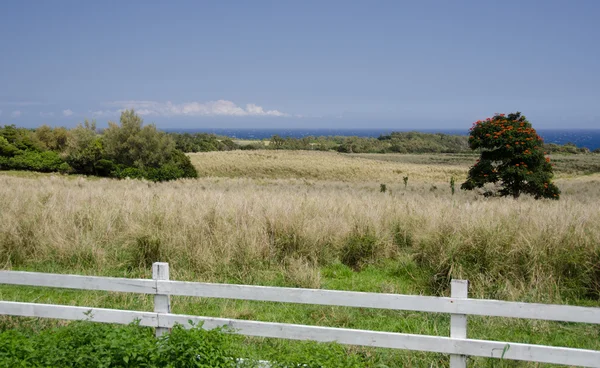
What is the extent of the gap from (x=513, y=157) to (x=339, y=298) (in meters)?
13.7

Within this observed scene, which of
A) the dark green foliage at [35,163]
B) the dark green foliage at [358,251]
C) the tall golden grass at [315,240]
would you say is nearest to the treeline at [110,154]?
the dark green foliage at [35,163]

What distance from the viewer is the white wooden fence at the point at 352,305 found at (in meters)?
4.05

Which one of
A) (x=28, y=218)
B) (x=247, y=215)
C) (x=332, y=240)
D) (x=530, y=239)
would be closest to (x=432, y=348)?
(x=530, y=239)

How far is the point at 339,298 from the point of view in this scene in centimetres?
452

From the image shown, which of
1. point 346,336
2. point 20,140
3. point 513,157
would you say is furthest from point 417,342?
point 20,140

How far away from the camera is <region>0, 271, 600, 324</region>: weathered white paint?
161 inches

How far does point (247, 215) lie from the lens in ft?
31.6

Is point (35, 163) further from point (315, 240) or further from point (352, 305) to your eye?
point (352, 305)

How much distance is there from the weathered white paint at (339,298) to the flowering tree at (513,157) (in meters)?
13.0

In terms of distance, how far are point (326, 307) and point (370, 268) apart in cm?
213

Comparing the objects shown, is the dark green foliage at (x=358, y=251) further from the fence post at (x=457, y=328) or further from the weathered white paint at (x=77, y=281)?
the weathered white paint at (x=77, y=281)

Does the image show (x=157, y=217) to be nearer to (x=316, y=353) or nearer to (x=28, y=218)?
(x=28, y=218)

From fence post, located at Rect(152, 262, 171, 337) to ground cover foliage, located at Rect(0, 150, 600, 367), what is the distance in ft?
2.88

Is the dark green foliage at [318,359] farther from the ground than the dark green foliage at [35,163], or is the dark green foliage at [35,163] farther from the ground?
the dark green foliage at [35,163]
